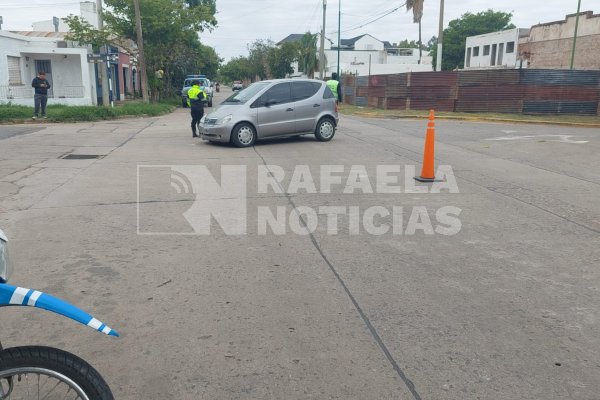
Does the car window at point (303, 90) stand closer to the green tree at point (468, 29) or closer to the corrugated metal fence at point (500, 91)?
the corrugated metal fence at point (500, 91)

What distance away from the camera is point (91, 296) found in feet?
14.4

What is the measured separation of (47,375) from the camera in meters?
2.23

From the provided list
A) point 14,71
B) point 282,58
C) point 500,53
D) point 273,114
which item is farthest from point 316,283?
point 282,58

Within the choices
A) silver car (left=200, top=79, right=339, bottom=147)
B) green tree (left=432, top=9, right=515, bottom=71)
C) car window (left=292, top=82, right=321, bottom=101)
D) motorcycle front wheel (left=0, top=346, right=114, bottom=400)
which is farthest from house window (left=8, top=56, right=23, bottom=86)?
green tree (left=432, top=9, right=515, bottom=71)

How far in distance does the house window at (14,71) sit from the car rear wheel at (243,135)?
19.5 meters

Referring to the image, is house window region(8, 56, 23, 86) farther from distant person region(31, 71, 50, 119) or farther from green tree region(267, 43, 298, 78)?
green tree region(267, 43, 298, 78)

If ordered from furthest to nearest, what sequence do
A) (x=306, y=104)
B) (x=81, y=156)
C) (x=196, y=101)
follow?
1. (x=196, y=101)
2. (x=306, y=104)
3. (x=81, y=156)

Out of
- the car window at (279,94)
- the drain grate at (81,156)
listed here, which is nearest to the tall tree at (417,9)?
the car window at (279,94)

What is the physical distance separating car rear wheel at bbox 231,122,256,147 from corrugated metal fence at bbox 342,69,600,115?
1610cm

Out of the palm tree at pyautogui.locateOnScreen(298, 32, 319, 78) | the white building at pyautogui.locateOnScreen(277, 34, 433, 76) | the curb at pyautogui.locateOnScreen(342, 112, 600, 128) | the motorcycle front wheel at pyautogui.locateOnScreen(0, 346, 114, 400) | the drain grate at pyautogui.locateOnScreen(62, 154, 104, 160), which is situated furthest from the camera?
the palm tree at pyautogui.locateOnScreen(298, 32, 319, 78)

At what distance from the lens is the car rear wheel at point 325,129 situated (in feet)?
48.5

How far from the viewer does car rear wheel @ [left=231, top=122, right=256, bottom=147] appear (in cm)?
1352

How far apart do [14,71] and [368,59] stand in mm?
72098

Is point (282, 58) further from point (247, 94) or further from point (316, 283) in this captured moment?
point (316, 283)
